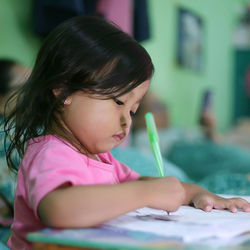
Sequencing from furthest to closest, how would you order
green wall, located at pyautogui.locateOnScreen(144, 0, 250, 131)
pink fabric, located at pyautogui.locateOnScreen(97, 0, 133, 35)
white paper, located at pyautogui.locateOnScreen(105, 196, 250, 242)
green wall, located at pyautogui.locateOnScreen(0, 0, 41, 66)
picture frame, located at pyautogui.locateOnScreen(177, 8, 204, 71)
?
1. picture frame, located at pyautogui.locateOnScreen(177, 8, 204, 71)
2. green wall, located at pyautogui.locateOnScreen(144, 0, 250, 131)
3. pink fabric, located at pyautogui.locateOnScreen(97, 0, 133, 35)
4. green wall, located at pyautogui.locateOnScreen(0, 0, 41, 66)
5. white paper, located at pyautogui.locateOnScreen(105, 196, 250, 242)

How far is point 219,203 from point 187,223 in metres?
0.19

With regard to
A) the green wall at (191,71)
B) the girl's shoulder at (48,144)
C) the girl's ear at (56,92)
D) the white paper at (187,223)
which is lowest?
the green wall at (191,71)

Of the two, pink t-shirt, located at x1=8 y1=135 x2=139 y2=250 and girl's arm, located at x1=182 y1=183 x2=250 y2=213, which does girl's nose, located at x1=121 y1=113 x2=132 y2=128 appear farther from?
girl's arm, located at x1=182 y1=183 x2=250 y2=213

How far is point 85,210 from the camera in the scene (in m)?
0.55

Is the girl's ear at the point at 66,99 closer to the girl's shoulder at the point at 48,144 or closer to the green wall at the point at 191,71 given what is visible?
the girl's shoulder at the point at 48,144

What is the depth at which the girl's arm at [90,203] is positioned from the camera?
0.54 meters

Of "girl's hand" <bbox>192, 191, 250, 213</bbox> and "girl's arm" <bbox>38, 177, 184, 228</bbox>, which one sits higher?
"girl's arm" <bbox>38, 177, 184, 228</bbox>

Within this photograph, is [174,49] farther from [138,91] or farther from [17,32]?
[138,91]

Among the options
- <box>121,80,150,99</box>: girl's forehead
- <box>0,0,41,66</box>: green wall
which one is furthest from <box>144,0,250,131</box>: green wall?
<box>121,80,150,99</box>: girl's forehead

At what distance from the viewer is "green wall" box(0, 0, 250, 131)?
1.80 meters

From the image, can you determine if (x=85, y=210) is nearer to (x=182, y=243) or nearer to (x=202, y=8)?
(x=182, y=243)

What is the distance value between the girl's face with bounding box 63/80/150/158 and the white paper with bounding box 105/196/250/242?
133 millimetres

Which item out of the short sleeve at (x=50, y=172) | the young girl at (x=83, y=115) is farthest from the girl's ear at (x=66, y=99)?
the short sleeve at (x=50, y=172)

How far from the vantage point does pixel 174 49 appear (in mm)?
3328
